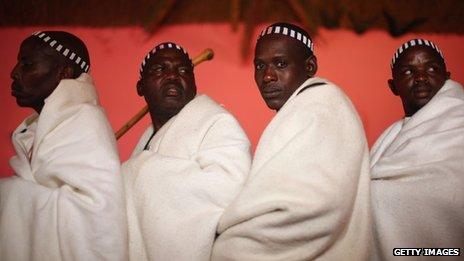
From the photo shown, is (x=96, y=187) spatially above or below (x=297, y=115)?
below

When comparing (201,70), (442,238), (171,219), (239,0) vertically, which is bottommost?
(442,238)

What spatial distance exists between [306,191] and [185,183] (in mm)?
397

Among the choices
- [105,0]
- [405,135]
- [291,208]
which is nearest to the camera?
[291,208]

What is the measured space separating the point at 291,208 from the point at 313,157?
16 cm

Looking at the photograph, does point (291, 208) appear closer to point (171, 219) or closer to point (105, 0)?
point (171, 219)

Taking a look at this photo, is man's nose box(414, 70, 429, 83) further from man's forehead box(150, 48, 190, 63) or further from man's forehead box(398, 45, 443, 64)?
man's forehead box(150, 48, 190, 63)

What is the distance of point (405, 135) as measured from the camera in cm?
149

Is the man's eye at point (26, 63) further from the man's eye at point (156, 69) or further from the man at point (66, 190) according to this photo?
the man's eye at point (156, 69)

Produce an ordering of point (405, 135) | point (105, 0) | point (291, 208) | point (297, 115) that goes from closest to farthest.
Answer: point (291, 208) < point (297, 115) < point (405, 135) < point (105, 0)

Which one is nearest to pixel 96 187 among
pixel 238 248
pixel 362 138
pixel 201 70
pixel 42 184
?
pixel 42 184

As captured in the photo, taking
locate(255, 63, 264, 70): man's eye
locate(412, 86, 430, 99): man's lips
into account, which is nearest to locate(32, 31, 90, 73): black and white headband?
locate(255, 63, 264, 70): man's eye

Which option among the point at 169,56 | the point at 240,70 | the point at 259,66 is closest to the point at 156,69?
the point at 169,56

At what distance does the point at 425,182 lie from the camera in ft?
4.35

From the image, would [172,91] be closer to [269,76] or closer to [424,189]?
[269,76]
